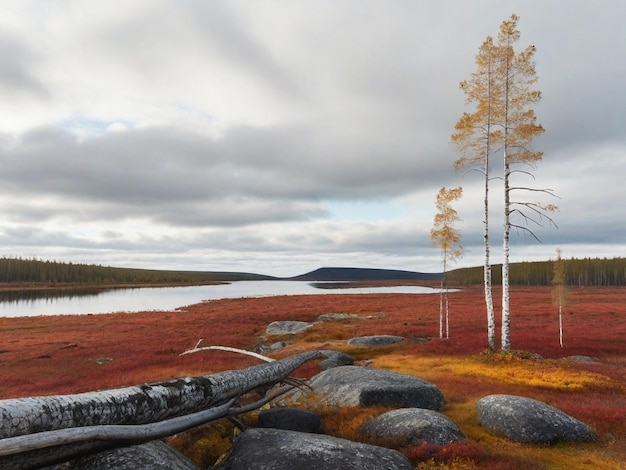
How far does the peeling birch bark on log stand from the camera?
5.20m

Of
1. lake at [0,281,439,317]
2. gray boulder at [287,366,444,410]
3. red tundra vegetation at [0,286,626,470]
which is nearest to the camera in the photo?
red tundra vegetation at [0,286,626,470]

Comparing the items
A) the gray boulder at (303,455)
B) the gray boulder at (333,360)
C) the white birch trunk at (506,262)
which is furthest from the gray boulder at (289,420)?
the white birch trunk at (506,262)

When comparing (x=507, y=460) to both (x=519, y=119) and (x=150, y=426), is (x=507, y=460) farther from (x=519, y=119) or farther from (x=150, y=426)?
(x=519, y=119)

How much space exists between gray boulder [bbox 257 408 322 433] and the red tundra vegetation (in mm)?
578

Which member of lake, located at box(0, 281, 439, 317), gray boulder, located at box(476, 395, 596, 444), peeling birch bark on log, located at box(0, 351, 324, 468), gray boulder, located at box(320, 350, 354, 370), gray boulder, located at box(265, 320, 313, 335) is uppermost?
peeling birch bark on log, located at box(0, 351, 324, 468)

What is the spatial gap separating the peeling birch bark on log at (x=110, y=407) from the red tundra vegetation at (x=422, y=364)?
244cm

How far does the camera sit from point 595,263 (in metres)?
171

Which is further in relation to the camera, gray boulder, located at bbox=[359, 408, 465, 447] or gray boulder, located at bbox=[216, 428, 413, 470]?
gray boulder, located at bbox=[359, 408, 465, 447]

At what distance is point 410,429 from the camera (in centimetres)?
1015

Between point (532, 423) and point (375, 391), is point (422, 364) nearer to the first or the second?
point (375, 391)

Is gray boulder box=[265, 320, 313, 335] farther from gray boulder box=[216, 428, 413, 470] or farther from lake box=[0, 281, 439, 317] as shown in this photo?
lake box=[0, 281, 439, 317]

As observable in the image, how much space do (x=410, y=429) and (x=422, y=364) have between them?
1381cm

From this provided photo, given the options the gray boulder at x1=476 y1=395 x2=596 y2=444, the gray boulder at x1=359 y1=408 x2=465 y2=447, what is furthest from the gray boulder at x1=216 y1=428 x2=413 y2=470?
the gray boulder at x1=476 y1=395 x2=596 y2=444

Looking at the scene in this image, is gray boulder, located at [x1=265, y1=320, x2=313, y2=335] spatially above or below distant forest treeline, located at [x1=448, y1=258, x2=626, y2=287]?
below
